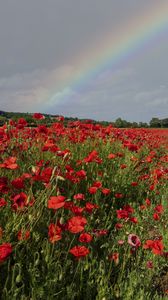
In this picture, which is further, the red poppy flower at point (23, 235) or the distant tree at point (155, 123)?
the distant tree at point (155, 123)

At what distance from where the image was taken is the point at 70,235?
3.50 m

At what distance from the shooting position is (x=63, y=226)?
2.89 m

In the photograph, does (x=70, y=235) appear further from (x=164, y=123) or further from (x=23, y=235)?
(x=164, y=123)

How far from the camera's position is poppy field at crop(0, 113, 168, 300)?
9.37 ft

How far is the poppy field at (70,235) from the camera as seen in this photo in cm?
286

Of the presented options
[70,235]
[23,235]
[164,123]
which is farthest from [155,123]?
[23,235]

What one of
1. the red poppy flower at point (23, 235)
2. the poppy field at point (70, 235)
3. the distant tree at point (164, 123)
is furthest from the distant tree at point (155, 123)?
the red poppy flower at point (23, 235)

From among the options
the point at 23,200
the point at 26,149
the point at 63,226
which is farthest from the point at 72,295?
the point at 26,149

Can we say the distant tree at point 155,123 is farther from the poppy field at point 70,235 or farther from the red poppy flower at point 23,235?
the red poppy flower at point 23,235

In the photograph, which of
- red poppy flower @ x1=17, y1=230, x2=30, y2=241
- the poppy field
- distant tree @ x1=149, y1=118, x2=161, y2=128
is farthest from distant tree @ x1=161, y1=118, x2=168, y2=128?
red poppy flower @ x1=17, y1=230, x2=30, y2=241

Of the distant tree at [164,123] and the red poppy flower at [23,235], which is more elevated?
the red poppy flower at [23,235]

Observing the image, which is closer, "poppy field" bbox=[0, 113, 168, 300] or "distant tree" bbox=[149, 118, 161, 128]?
"poppy field" bbox=[0, 113, 168, 300]

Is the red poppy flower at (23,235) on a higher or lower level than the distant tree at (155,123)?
higher

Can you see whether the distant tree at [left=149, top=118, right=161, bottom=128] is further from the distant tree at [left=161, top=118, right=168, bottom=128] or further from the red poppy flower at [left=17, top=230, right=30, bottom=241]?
the red poppy flower at [left=17, top=230, right=30, bottom=241]
